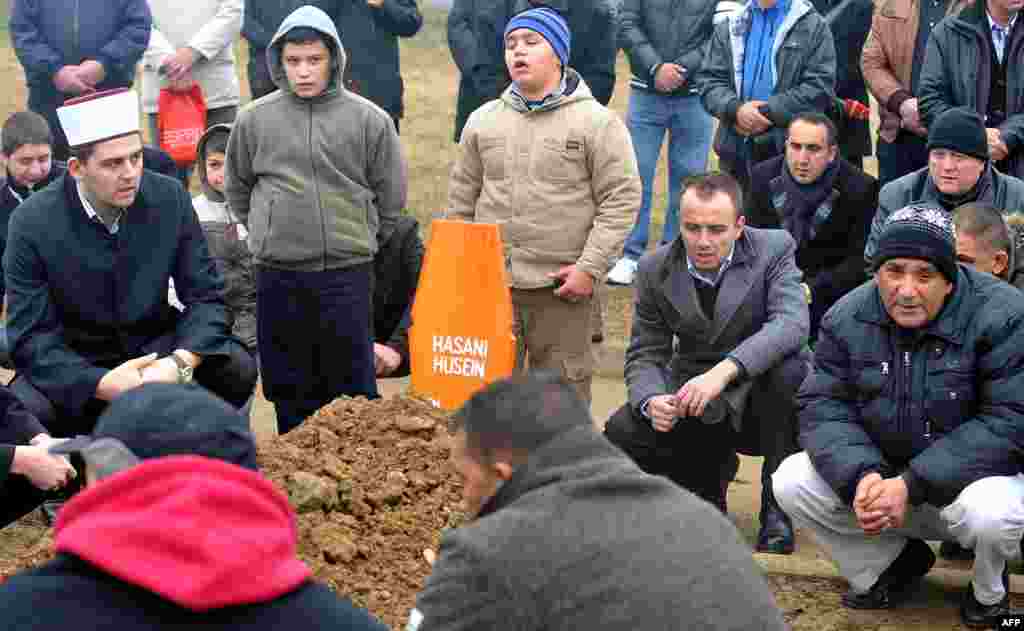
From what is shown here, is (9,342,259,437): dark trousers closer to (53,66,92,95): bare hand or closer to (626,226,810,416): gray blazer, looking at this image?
(626,226,810,416): gray blazer

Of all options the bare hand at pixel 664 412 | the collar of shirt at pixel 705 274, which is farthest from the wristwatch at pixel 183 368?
the collar of shirt at pixel 705 274

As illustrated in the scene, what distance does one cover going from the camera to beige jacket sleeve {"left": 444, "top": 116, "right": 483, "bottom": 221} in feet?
26.2

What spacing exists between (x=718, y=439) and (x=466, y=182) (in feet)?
6.39

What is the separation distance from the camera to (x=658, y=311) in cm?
720

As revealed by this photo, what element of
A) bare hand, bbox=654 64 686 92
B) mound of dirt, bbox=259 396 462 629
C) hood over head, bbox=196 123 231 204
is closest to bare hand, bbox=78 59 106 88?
hood over head, bbox=196 123 231 204

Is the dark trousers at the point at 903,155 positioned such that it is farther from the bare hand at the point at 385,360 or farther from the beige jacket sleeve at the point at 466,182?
the bare hand at the point at 385,360

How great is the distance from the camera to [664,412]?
6883 mm

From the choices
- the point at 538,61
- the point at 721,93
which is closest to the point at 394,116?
the point at 721,93

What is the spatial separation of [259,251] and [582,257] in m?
1.54

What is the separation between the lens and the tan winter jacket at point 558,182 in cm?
766

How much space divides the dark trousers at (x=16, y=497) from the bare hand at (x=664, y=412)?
257 centimetres

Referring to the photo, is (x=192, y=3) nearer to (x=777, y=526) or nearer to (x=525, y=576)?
(x=777, y=526)

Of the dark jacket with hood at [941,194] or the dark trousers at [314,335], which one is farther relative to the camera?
the dark jacket with hood at [941,194]

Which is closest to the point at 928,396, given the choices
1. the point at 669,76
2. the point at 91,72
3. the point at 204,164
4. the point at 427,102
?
the point at 204,164
